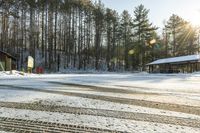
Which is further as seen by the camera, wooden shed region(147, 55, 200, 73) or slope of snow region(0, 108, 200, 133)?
wooden shed region(147, 55, 200, 73)

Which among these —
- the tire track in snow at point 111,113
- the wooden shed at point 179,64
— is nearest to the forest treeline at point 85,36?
the wooden shed at point 179,64

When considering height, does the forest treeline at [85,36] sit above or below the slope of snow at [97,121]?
above

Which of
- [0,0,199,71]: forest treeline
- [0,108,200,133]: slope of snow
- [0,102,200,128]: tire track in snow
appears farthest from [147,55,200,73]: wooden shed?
[0,108,200,133]: slope of snow

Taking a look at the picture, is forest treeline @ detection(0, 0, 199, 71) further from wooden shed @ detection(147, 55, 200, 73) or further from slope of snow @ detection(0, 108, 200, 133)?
slope of snow @ detection(0, 108, 200, 133)

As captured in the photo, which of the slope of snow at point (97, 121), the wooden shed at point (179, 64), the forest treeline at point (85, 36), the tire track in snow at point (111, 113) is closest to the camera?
the slope of snow at point (97, 121)

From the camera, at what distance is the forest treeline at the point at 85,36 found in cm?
5384

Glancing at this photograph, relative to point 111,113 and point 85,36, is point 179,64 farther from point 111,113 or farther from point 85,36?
point 111,113

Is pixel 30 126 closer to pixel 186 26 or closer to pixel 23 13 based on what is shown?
pixel 23 13

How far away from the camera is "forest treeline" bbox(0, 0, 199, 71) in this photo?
177 ft

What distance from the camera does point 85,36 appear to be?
201 feet

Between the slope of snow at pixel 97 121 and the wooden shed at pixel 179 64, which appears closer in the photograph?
the slope of snow at pixel 97 121

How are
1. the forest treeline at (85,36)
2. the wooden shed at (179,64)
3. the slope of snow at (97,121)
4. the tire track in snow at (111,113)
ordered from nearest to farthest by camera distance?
1. the slope of snow at (97,121)
2. the tire track in snow at (111,113)
3. the wooden shed at (179,64)
4. the forest treeline at (85,36)

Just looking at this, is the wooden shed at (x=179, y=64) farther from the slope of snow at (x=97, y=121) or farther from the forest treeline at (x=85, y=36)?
the slope of snow at (x=97, y=121)

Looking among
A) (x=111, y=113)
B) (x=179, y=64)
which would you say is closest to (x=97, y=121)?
(x=111, y=113)
